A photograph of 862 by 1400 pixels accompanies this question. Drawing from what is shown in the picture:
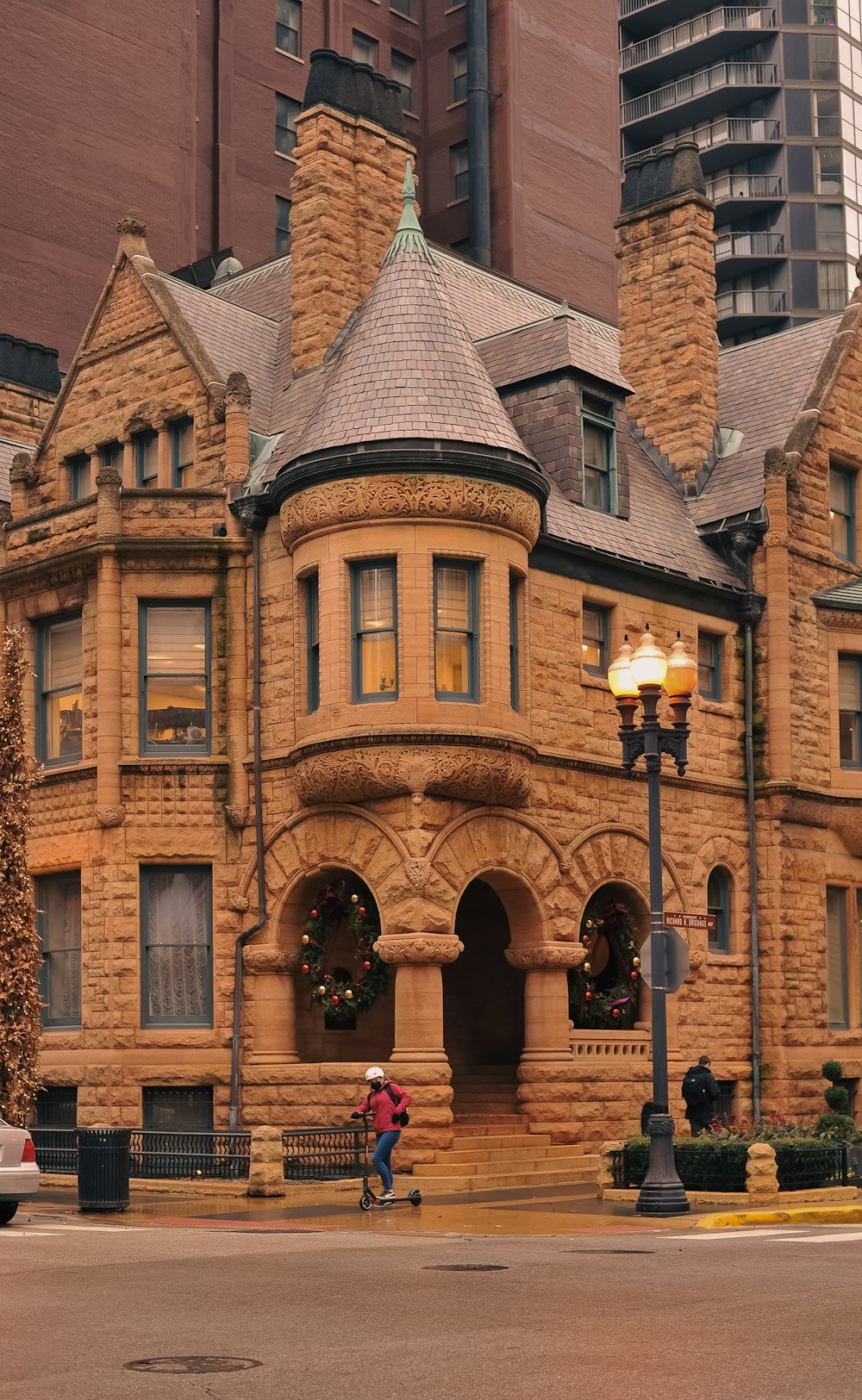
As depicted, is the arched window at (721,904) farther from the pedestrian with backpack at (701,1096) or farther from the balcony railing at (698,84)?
the balcony railing at (698,84)

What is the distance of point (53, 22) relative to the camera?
1988 inches

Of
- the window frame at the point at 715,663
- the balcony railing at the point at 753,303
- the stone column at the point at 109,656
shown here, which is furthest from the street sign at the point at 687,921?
the balcony railing at the point at 753,303

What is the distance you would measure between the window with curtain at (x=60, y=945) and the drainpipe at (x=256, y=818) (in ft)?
9.85

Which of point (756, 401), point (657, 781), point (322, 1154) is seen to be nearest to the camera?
point (657, 781)

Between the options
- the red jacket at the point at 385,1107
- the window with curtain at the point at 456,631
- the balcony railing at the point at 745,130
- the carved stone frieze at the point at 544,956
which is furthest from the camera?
the balcony railing at the point at 745,130

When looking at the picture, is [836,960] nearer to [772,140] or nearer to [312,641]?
[312,641]

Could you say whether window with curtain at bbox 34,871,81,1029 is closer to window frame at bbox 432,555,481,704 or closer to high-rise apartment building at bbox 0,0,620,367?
window frame at bbox 432,555,481,704

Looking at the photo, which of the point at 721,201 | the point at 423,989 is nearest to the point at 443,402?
the point at 423,989

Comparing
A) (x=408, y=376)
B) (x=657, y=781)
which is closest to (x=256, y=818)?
(x=408, y=376)

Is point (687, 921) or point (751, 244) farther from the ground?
point (751, 244)

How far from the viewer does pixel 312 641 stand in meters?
28.5

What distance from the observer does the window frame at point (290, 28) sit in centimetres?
5959

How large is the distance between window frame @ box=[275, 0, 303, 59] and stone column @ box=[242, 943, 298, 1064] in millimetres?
38927

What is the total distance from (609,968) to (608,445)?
874 centimetres
